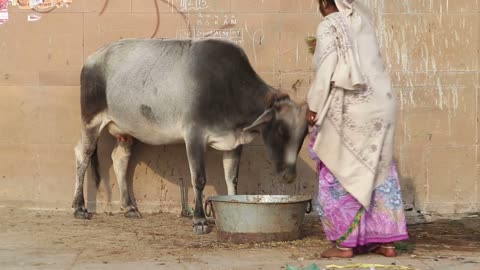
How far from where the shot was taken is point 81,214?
863cm

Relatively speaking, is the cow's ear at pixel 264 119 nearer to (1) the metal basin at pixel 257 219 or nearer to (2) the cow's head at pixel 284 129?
(2) the cow's head at pixel 284 129

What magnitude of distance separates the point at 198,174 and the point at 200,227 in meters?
0.49

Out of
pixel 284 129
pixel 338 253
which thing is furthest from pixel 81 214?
pixel 338 253

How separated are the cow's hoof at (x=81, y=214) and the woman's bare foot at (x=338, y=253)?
2.82m

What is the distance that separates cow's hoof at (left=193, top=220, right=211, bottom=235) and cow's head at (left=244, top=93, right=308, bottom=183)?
780mm

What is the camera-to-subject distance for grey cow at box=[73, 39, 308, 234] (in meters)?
7.83

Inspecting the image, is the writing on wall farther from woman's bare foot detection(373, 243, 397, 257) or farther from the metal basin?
woman's bare foot detection(373, 243, 397, 257)

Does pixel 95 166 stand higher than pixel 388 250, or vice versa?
pixel 95 166

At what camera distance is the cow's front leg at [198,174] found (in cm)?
798

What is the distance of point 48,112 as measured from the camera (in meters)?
8.84

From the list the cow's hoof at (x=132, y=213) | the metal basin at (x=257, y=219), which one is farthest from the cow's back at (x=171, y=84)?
the metal basin at (x=257, y=219)

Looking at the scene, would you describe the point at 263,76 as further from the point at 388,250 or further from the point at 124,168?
the point at 388,250

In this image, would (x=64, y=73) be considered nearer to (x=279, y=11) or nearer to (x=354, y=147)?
(x=279, y=11)

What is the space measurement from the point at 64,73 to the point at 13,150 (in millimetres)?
884
